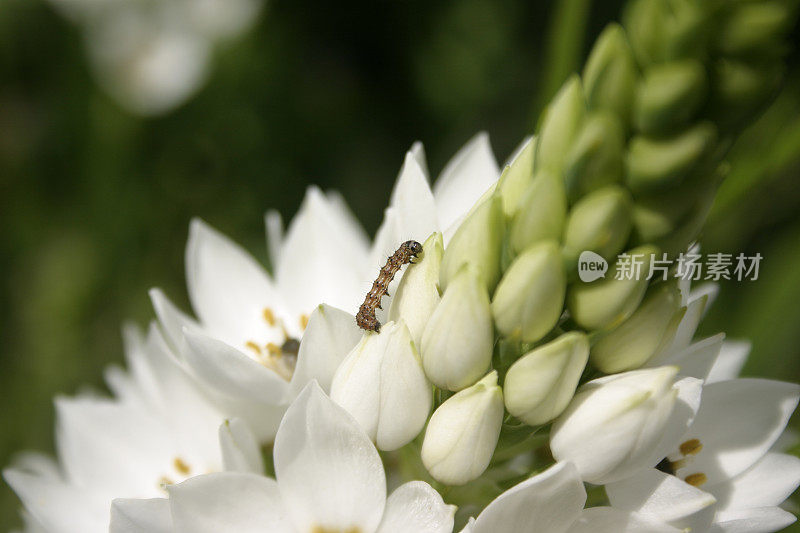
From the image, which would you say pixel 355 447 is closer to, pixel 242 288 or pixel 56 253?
pixel 242 288

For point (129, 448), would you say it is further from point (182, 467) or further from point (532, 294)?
point (532, 294)

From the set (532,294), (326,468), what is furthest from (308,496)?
(532,294)

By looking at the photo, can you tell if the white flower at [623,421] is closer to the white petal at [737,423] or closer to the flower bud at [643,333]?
the flower bud at [643,333]

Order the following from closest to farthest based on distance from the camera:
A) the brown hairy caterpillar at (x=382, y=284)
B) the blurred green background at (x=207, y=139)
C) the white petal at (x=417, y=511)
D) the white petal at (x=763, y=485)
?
the white petal at (x=417, y=511) → the brown hairy caterpillar at (x=382, y=284) → the white petal at (x=763, y=485) → the blurred green background at (x=207, y=139)

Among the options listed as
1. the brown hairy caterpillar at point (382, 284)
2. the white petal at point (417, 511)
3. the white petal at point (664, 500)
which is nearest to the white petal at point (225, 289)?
the brown hairy caterpillar at point (382, 284)

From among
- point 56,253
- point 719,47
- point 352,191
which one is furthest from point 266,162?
point 719,47

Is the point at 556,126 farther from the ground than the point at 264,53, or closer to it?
closer to it
